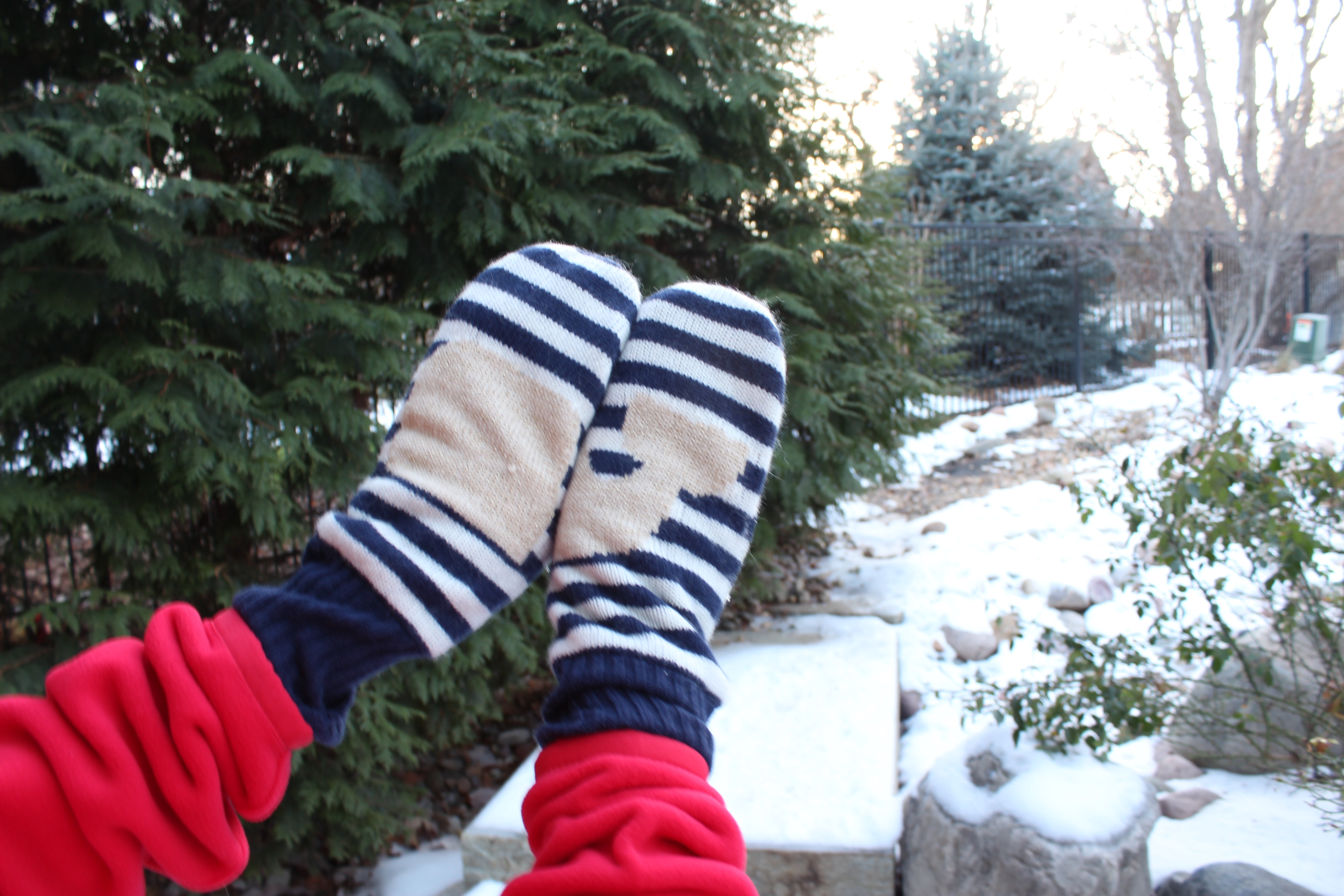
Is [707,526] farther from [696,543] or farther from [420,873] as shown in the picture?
[420,873]

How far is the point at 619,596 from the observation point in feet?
3.65

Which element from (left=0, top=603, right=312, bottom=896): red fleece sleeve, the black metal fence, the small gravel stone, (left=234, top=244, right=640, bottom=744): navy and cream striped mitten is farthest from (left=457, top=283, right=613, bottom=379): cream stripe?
the black metal fence

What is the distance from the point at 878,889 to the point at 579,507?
1491mm

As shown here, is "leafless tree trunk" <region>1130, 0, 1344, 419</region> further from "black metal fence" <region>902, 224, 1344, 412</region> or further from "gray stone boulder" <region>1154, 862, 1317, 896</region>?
"gray stone boulder" <region>1154, 862, 1317, 896</region>

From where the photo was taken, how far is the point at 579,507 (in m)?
1.21

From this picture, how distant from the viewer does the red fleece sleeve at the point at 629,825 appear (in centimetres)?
84

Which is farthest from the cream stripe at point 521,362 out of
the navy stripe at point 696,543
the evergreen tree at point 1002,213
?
the evergreen tree at point 1002,213

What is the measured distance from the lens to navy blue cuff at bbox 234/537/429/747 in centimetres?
101

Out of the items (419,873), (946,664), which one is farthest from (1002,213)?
(419,873)

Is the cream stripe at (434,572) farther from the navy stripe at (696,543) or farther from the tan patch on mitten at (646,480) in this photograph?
the navy stripe at (696,543)

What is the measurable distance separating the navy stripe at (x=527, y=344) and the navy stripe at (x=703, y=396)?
0.22ft

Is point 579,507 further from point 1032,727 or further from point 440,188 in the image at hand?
point 440,188

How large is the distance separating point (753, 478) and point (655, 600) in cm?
27

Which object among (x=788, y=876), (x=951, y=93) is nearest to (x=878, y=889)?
(x=788, y=876)
